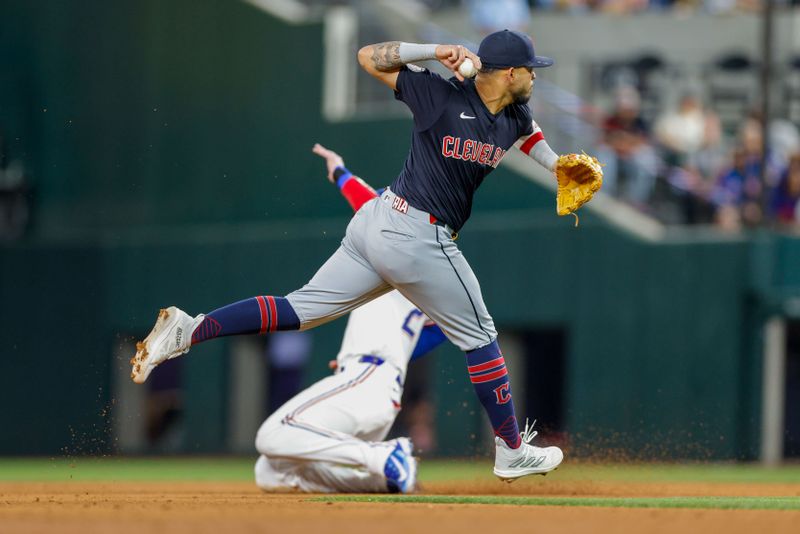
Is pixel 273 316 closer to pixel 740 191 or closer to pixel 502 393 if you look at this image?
pixel 502 393

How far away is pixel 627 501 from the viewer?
Result: 277 inches

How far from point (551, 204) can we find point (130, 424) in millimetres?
5150

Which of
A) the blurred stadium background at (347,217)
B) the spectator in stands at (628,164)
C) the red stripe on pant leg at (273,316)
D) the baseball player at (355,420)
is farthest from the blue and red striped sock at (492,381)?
the spectator in stands at (628,164)

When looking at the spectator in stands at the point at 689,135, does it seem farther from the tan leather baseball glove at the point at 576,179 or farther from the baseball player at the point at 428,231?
the baseball player at the point at 428,231

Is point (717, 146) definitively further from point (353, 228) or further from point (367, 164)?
point (353, 228)

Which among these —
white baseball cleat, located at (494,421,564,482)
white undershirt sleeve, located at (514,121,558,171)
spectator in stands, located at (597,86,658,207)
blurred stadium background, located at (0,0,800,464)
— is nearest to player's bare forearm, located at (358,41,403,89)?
white undershirt sleeve, located at (514,121,558,171)

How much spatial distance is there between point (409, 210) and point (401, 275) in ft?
1.05

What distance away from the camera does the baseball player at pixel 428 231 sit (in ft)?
23.1

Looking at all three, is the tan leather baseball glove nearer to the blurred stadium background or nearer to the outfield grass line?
the outfield grass line

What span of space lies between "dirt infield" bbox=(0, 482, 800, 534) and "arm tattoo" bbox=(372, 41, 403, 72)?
81.7 inches

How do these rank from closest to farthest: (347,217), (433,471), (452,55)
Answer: (452,55)
(433,471)
(347,217)

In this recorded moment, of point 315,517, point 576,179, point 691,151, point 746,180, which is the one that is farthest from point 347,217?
point 315,517

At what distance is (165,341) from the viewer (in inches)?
281

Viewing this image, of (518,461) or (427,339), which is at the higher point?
(427,339)
